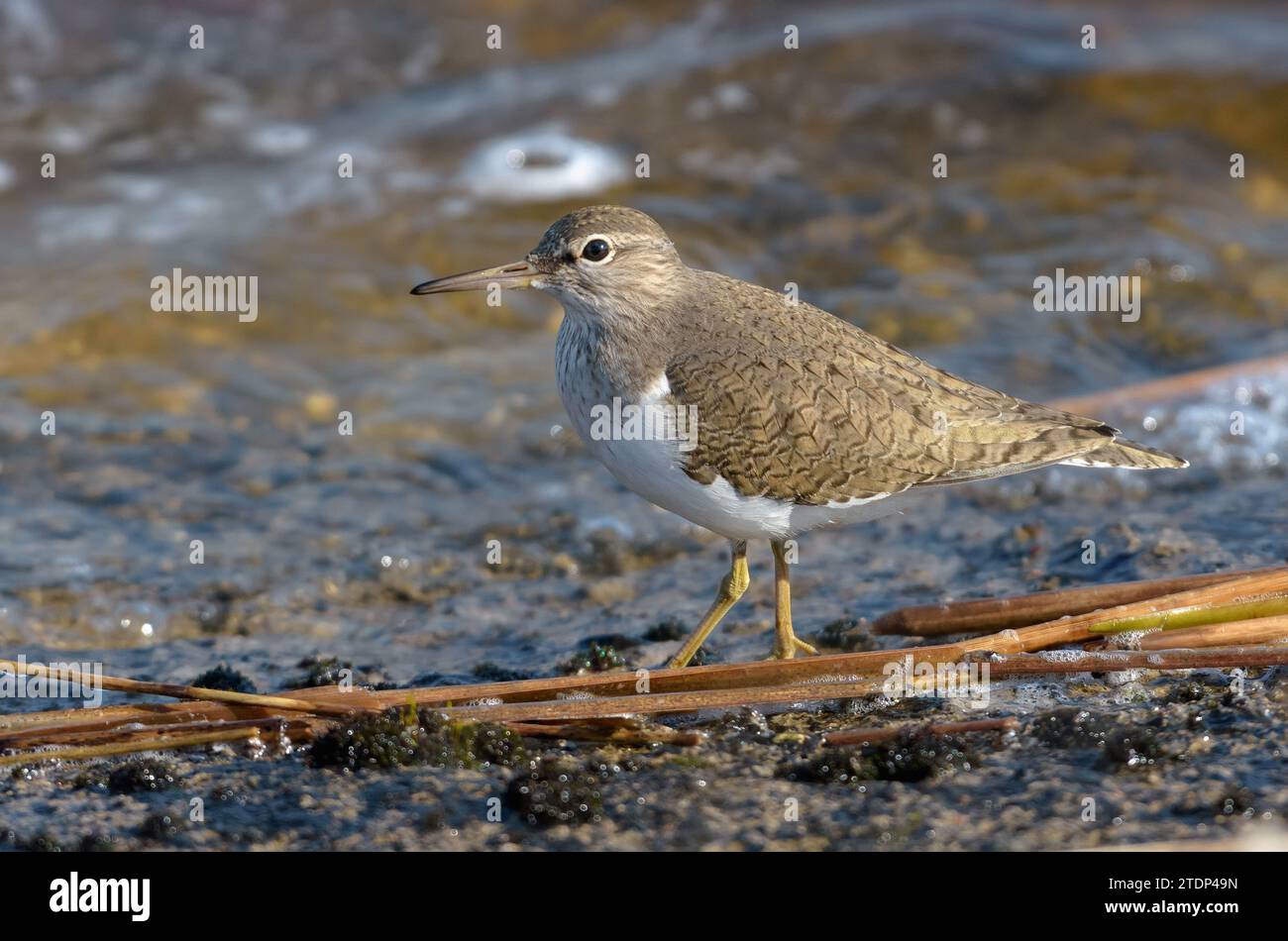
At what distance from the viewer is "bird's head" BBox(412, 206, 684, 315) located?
5.98 meters

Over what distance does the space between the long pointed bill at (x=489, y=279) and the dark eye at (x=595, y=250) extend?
25 cm

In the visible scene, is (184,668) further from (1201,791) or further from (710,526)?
(1201,791)

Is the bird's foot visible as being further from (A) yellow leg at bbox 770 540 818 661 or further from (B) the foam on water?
(B) the foam on water

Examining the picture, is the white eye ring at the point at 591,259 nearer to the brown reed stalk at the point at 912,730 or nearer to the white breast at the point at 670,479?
the white breast at the point at 670,479

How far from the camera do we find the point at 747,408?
555 centimetres

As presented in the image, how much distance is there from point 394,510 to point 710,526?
3127 millimetres

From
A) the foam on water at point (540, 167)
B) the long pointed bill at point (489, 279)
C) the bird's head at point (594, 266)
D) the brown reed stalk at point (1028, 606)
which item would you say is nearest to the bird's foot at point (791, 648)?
the brown reed stalk at point (1028, 606)

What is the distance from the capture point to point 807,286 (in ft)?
36.7

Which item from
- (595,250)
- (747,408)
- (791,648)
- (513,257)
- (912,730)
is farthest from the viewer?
(513,257)

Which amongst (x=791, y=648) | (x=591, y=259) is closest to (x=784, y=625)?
(x=791, y=648)

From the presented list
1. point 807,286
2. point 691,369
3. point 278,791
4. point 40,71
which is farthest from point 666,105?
point 278,791

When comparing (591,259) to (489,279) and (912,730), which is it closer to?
(489,279)

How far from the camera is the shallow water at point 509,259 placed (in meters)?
7.16

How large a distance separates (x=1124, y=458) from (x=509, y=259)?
653cm
